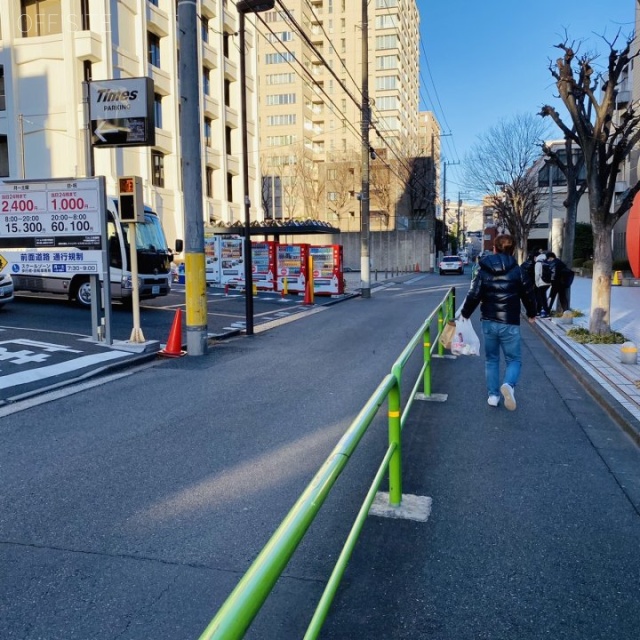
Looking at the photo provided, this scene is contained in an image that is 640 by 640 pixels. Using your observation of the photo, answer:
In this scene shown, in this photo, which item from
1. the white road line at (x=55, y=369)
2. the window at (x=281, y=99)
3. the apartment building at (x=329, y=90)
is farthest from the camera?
the window at (x=281, y=99)

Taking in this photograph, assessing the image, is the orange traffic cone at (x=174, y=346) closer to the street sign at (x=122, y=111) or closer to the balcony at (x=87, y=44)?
the street sign at (x=122, y=111)

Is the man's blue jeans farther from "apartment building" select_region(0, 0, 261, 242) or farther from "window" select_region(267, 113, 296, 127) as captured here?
"window" select_region(267, 113, 296, 127)

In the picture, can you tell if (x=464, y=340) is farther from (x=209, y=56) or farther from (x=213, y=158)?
(x=209, y=56)

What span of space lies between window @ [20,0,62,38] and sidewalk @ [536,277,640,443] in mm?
29220

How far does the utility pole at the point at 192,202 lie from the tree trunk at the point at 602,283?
737 cm

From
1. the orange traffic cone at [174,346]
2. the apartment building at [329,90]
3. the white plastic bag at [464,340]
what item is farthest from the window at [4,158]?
the apartment building at [329,90]

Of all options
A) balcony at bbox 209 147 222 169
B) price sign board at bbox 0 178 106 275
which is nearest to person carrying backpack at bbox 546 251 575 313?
price sign board at bbox 0 178 106 275

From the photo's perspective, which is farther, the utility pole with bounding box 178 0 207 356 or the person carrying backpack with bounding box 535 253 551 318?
the person carrying backpack with bounding box 535 253 551 318

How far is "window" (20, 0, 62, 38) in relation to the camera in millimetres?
31172

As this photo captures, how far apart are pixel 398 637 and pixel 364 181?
2309 centimetres

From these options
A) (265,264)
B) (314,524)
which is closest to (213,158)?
(265,264)

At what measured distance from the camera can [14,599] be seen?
9.92 ft

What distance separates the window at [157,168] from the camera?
1367 inches

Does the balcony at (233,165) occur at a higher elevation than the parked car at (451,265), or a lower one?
higher
